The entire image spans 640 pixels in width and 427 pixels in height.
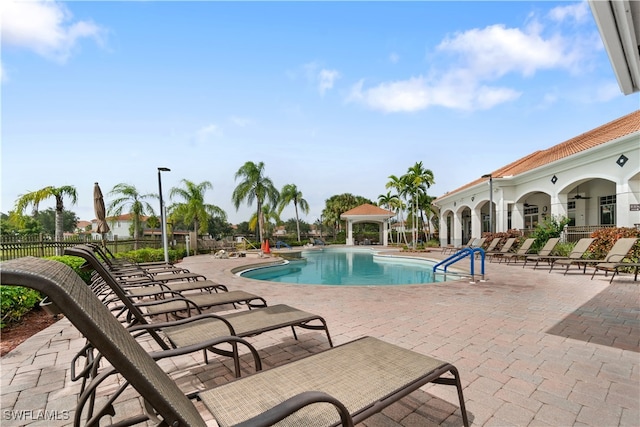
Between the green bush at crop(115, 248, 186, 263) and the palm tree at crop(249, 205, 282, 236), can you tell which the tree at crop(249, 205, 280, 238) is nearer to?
the palm tree at crop(249, 205, 282, 236)

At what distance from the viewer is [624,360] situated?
10.7ft

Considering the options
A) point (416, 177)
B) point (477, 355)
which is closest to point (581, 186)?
point (416, 177)

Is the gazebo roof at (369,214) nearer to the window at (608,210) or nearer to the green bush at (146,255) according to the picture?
the window at (608,210)

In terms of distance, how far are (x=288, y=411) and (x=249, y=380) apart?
77 centimetres

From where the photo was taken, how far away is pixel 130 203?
885 inches

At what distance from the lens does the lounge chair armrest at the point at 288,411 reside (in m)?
1.26

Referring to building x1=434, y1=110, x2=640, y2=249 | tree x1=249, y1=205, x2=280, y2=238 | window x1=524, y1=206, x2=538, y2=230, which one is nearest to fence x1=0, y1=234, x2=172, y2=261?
building x1=434, y1=110, x2=640, y2=249

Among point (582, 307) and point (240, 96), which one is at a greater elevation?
point (240, 96)

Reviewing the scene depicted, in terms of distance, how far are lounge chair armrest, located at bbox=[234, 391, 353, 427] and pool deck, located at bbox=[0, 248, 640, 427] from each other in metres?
1.02

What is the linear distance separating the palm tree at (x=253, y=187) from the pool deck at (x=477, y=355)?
22085mm

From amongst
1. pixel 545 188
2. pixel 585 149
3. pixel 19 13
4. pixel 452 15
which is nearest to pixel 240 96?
pixel 19 13

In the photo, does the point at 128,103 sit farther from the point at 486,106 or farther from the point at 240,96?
the point at 486,106

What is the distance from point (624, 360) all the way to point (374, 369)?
3.21m

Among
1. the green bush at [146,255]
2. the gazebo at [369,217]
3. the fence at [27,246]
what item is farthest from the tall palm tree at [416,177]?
the fence at [27,246]
